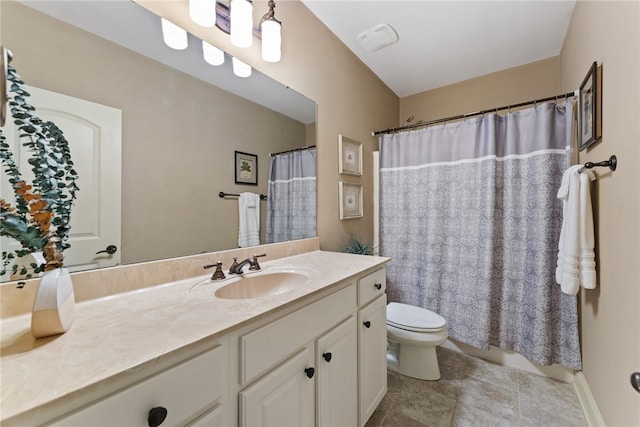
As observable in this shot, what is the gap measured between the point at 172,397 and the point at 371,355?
3.32ft

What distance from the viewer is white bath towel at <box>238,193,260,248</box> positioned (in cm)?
136

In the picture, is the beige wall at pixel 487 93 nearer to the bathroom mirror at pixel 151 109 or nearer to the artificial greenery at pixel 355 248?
the artificial greenery at pixel 355 248

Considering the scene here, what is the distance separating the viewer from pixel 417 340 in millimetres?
1668

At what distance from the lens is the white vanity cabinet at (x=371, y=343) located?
1242 millimetres

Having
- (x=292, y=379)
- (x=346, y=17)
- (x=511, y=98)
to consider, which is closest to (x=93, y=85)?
(x=292, y=379)

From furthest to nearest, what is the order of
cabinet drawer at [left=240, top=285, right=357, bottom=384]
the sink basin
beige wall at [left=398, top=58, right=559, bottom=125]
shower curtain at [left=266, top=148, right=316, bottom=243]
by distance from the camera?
beige wall at [left=398, top=58, right=559, bottom=125] < shower curtain at [left=266, top=148, right=316, bottom=243] < the sink basin < cabinet drawer at [left=240, top=285, right=357, bottom=384]

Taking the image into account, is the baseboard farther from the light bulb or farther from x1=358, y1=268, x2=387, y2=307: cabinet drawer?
the light bulb

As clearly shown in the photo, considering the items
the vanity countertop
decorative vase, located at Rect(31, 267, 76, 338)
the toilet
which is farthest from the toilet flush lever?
the toilet

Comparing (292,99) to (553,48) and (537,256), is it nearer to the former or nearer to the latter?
(537,256)

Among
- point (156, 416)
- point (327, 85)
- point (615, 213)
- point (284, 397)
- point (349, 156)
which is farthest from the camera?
point (349, 156)

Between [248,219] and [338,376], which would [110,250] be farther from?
[338,376]

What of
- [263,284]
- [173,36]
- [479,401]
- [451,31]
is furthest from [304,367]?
[451,31]

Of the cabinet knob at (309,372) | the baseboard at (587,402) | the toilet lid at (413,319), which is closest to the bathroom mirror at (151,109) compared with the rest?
the cabinet knob at (309,372)

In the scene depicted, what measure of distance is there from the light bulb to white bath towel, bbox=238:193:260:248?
29.4 inches
